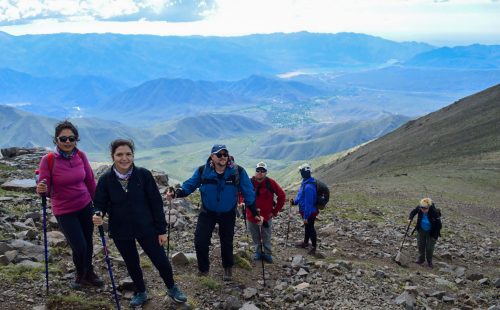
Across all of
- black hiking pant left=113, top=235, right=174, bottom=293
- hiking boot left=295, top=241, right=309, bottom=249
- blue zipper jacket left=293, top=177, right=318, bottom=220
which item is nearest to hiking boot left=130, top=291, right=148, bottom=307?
black hiking pant left=113, top=235, right=174, bottom=293

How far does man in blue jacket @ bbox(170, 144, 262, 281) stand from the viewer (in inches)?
383

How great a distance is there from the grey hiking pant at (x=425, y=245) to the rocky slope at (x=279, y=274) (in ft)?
1.74

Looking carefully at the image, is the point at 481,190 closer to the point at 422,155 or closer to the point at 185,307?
the point at 422,155

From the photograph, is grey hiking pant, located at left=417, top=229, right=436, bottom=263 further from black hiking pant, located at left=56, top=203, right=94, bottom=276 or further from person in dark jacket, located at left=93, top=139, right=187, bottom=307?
black hiking pant, located at left=56, top=203, right=94, bottom=276

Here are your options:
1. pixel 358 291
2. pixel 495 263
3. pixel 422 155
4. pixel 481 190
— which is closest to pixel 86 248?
pixel 358 291

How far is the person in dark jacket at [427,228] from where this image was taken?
52.1ft

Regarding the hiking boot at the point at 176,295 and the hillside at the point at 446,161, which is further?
the hillside at the point at 446,161

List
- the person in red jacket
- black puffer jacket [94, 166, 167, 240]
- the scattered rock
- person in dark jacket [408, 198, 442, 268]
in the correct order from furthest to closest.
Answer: person in dark jacket [408, 198, 442, 268], the person in red jacket, the scattered rock, black puffer jacket [94, 166, 167, 240]

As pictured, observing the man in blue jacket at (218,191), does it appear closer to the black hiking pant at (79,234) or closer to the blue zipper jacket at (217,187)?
the blue zipper jacket at (217,187)

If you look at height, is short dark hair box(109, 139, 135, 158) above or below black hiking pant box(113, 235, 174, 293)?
above

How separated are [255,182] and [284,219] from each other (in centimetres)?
858

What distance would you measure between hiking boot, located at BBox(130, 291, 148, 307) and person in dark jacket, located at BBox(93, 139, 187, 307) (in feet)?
3.11

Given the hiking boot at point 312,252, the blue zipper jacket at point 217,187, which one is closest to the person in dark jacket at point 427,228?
the hiking boot at point 312,252

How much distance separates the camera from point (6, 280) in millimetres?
8984
